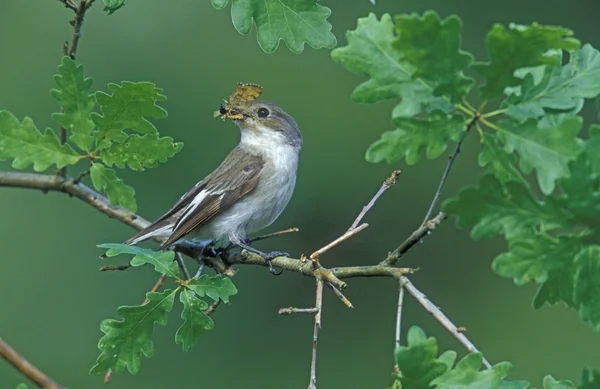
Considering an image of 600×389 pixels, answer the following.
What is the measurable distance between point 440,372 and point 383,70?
1.85 ft

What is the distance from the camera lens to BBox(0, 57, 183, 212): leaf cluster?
8.71 ft

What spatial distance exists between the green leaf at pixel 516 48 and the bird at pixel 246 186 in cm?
216

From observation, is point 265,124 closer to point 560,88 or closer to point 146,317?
point 146,317

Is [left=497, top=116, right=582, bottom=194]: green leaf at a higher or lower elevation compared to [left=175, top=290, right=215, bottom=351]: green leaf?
higher

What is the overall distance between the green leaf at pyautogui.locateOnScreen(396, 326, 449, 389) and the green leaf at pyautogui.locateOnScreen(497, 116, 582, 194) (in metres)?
0.35

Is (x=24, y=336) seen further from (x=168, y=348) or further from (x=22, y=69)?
(x=22, y=69)

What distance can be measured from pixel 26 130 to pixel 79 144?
0.15 m

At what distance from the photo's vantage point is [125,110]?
2.68 metres

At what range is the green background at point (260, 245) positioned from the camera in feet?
33.6

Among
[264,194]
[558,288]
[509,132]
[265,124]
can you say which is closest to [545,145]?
[509,132]

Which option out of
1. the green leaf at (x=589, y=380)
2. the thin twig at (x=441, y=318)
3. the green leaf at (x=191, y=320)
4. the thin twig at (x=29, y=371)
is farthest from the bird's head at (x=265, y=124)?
the thin twig at (x=29, y=371)

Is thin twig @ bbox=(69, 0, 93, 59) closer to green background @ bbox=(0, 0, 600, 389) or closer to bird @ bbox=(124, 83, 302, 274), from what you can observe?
bird @ bbox=(124, 83, 302, 274)

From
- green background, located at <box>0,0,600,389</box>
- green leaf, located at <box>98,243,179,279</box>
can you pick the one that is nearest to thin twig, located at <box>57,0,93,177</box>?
green leaf, located at <box>98,243,179,279</box>

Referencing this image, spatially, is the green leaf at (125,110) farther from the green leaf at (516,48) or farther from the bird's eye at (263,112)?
the bird's eye at (263,112)
